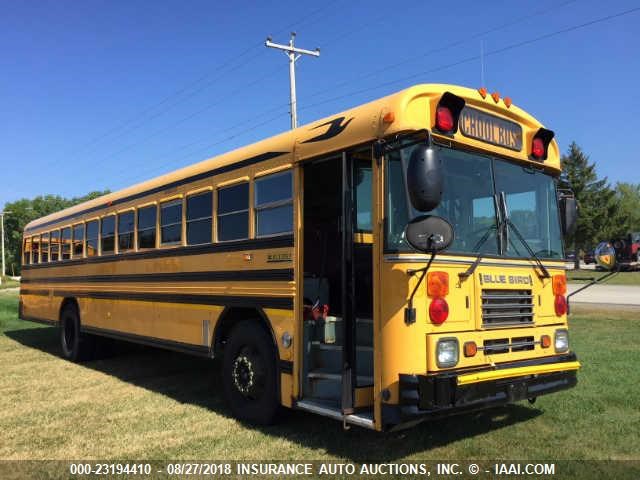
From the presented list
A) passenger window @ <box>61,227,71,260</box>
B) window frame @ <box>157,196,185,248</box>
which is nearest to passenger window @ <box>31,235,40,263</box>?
passenger window @ <box>61,227,71,260</box>

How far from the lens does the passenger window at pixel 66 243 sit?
10292mm

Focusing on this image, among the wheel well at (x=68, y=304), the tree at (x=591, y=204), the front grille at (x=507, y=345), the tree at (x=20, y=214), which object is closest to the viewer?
the front grille at (x=507, y=345)

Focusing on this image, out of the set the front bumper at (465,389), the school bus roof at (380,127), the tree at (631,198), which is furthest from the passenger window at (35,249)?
the tree at (631,198)

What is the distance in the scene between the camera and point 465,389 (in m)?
4.09

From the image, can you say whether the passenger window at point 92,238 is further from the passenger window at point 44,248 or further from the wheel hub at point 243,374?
the wheel hub at point 243,374

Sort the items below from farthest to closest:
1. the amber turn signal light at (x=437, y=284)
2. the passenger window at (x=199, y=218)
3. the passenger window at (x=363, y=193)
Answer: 1. the passenger window at (x=199, y=218)
2. the passenger window at (x=363, y=193)
3. the amber turn signal light at (x=437, y=284)

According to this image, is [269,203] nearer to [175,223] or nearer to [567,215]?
[175,223]

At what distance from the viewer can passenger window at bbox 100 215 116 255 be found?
870 centimetres

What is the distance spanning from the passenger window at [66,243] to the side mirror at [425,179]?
816 centimetres

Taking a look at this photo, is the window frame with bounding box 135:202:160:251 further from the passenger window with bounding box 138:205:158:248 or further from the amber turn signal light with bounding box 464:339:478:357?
the amber turn signal light with bounding box 464:339:478:357

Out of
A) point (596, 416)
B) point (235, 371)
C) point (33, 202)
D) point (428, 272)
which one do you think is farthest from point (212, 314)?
point (33, 202)

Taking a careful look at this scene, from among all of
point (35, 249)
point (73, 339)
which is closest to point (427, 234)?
point (73, 339)

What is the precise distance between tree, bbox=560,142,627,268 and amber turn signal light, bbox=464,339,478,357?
47471 millimetres

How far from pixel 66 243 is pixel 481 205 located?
8255 mm
